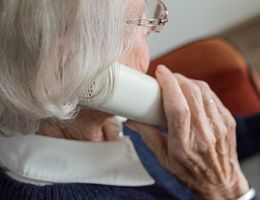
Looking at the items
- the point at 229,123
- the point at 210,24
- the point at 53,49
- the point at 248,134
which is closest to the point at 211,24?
the point at 210,24

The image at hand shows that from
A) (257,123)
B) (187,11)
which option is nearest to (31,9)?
(257,123)

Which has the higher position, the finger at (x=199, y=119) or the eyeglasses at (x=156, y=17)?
the eyeglasses at (x=156, y=17)

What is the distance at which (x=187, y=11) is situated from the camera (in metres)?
1.99

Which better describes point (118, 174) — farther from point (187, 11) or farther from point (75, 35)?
point (187, 11)

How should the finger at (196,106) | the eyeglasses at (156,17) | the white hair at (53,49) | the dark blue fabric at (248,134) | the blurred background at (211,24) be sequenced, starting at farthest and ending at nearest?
the blurred background at (211,24) < the dark blue fabric at (248,134) < the finger at (196,106) < the eyeglasses at (156,17) < the white hair at (53,49)

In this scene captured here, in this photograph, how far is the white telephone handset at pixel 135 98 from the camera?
0.86 meters

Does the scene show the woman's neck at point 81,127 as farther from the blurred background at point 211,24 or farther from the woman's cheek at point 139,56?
the blurred background at point 211,24

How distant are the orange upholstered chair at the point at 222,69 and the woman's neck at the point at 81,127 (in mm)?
463

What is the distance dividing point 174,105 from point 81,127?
170 millimetres

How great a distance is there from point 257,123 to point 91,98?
65 centimetres

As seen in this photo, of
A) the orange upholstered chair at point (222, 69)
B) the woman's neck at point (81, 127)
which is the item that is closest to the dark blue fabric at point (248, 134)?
the orange upholstered chair at point (222, 69)

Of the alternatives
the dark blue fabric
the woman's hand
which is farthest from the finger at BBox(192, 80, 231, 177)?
the dark blue fabric

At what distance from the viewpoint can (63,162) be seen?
94 centimetres

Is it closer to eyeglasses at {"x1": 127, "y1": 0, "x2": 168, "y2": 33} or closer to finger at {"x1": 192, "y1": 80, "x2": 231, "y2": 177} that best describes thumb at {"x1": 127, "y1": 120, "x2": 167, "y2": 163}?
finger at {"x1": 192, "y1": 80, "x2": 231, "y2": 177}
